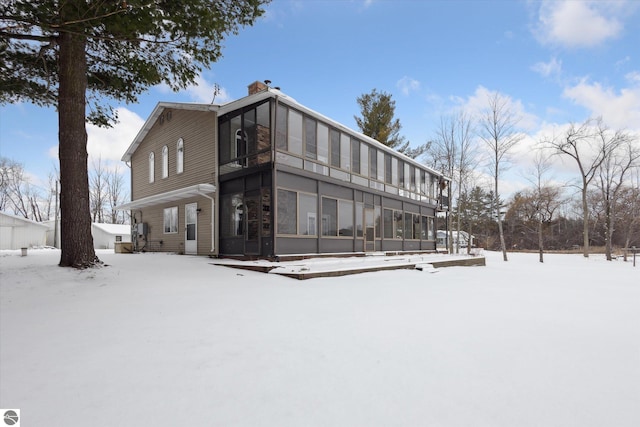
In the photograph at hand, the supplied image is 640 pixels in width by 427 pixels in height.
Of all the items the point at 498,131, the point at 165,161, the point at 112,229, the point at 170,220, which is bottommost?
the point at 112,229

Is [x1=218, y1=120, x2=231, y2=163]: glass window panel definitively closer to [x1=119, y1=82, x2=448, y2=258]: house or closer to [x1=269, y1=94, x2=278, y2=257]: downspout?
[x1=119, y1=82, x2=448, y2=258]: house

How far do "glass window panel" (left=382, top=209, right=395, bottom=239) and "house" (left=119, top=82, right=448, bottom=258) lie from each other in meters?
0.05

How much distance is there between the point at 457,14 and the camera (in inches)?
465

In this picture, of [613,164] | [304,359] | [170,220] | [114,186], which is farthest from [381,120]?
[114,186]

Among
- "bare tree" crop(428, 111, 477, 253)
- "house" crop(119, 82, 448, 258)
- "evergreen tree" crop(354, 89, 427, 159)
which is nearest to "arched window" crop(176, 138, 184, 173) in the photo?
"house" crop(119, 82, 448, 258)

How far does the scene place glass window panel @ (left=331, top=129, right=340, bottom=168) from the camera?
12.2 m

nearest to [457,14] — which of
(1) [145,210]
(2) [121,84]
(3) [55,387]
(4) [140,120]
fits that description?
(2) [121,84]

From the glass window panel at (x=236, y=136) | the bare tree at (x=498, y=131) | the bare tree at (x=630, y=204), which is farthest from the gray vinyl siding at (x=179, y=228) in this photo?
the bare tree at (x=630, y=204)

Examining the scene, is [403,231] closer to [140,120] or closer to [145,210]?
[145,210]

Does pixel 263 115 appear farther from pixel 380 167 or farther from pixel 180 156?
pixel 380 167

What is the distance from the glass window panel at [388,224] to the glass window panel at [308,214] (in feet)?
15.7

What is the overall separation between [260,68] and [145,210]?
8.54m

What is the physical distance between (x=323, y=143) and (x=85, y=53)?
7138 millimetres

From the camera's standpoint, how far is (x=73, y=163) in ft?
22.9
